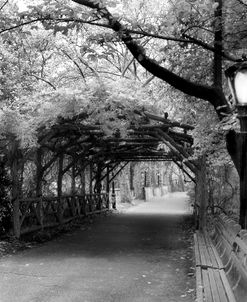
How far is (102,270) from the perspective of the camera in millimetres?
8242

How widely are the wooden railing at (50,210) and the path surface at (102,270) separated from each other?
1030 mm

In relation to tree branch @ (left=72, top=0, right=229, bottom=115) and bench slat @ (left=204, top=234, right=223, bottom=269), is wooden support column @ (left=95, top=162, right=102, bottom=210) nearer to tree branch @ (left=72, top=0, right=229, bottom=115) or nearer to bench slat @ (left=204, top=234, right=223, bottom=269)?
bench slat @ (left=204, top=234, right=223, bottom=269)

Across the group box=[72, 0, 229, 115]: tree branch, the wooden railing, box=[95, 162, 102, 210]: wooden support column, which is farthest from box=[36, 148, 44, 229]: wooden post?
box=[95, 162, 102, 210]: wooden support column

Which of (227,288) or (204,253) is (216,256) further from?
(227,288)

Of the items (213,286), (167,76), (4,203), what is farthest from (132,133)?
(213,286)

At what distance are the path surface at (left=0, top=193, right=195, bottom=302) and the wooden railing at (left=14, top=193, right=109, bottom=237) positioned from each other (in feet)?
3.38

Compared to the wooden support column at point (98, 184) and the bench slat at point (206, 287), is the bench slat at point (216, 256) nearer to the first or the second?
the bench slat at point (206, 287)

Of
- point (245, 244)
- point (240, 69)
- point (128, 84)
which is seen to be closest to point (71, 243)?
point (128, 84)

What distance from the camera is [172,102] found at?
11656mm

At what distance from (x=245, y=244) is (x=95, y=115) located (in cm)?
580

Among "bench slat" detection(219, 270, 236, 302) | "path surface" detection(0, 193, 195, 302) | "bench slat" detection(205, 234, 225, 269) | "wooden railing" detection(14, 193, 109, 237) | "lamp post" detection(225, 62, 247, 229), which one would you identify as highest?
"lamp post" detection(225, 62, 247, 229)

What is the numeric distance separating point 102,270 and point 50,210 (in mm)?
7418

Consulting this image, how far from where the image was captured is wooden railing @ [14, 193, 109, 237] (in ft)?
40.7

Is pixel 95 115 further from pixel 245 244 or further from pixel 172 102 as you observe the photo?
pixel 245 244
